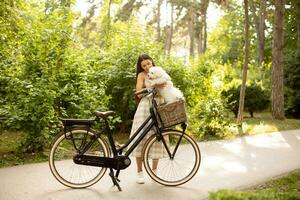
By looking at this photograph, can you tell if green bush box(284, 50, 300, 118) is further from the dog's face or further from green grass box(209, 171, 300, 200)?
the dog's face

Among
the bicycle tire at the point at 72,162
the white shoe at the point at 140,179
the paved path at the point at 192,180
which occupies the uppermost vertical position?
the bicycle tire at the point at 72,162

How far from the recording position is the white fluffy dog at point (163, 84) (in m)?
5.92

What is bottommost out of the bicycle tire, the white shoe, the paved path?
the paved path

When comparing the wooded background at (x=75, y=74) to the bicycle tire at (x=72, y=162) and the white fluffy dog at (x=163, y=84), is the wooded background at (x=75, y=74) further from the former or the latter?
the white fluffy dog at (x=163, y=84)

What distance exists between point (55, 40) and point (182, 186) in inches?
161

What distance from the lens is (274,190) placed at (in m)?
4.75

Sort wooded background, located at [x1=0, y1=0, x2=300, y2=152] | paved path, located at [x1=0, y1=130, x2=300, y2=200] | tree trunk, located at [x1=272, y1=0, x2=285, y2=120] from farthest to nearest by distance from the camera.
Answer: tree trunk, located at [x1=272, y1=0, x2=285, y2=120], wooded background, located at [x1=0, y1=0, x2=300, y2=152], paved path, located at [x1=0, y1=130, x2=300, y2=200]

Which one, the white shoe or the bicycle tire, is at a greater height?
the bicycle tire

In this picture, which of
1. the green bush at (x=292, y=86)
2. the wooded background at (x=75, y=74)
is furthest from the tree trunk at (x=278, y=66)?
the green bush at (x=292, y=86)

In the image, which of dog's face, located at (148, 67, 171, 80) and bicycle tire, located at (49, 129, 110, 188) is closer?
bicycle tire, located at (49, 129, 110, 188)

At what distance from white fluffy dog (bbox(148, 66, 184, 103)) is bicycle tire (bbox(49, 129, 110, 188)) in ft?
3.64

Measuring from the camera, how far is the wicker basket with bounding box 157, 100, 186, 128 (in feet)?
18.7

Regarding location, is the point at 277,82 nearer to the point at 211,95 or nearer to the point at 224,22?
the point at 211,95

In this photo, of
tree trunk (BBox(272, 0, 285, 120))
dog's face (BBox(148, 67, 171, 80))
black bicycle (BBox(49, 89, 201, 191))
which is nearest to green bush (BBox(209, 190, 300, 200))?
black bicycle (BBox(49, 89, 201, 191))
